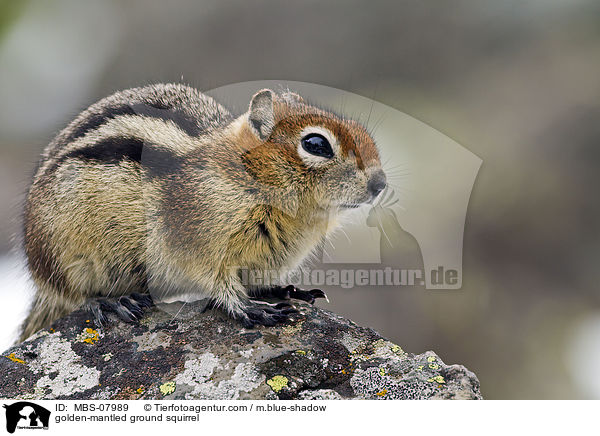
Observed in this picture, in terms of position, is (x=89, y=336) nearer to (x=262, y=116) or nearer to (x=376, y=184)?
(x=262, y=116)

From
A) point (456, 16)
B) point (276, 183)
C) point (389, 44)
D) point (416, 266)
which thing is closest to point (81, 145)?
point (276, 183)

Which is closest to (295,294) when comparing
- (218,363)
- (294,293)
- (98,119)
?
(294,293)

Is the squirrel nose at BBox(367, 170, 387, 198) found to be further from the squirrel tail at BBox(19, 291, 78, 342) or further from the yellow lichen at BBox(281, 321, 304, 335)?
the squirrel tail at BBox(19, 291, 78, 342)

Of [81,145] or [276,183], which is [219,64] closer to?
[81,145]

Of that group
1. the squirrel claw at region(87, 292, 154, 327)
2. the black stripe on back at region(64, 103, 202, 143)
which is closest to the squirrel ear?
the black stripe on back at region(64, 103, 202, 143)

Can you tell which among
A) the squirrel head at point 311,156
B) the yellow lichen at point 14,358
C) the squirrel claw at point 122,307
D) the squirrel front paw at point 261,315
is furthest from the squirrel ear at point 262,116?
the yellow lichen at point 14,358
